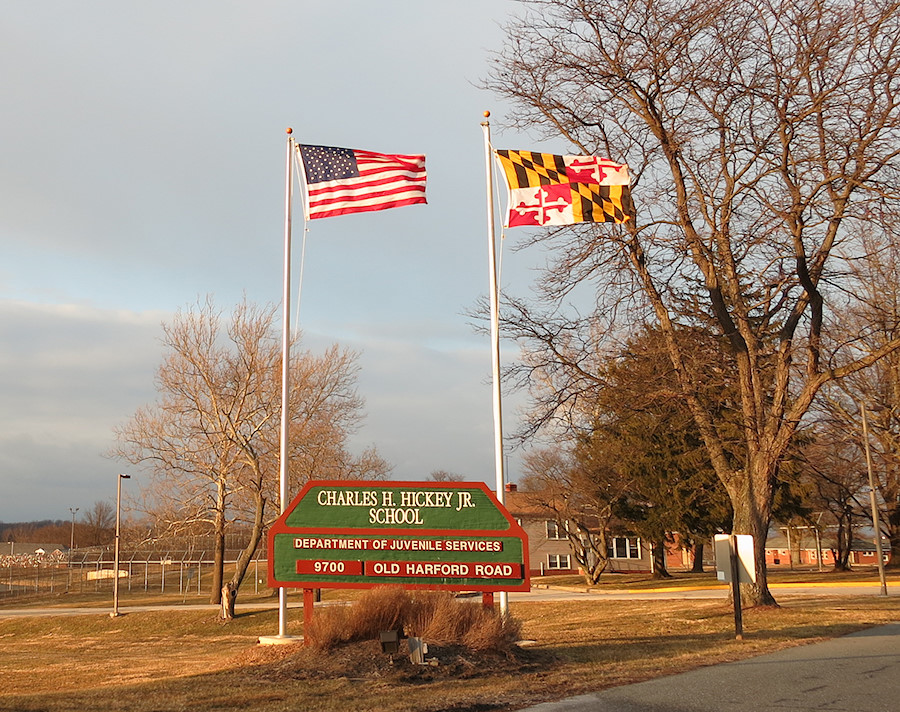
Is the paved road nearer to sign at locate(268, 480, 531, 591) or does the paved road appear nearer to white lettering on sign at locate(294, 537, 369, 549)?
sign at locate(268, 480, 531, 591)

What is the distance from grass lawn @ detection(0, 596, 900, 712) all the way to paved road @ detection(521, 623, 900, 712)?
0.55 m

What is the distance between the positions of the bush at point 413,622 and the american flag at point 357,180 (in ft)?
24.6

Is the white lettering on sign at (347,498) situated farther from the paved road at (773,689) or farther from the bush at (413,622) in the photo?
the paved road at (773,689)

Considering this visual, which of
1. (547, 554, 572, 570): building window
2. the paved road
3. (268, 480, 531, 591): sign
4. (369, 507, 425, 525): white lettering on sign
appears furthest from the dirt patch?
(547, 554, 572, 570): building window

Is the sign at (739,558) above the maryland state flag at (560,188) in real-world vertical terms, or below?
below

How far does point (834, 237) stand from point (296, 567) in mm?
13992

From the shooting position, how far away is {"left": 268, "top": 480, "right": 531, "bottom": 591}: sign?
13.5 m

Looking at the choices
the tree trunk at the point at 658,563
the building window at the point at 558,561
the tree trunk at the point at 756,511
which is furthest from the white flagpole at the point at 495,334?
the building window at the point at 558,561

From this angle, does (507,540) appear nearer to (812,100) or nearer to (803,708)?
(803,708)

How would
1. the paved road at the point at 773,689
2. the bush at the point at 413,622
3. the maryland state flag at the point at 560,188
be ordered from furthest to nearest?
the maryland state flag at the point at 560,188 < the bush at the point at 413,622 < the paved road at the point at 773,689

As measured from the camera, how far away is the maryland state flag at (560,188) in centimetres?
1642

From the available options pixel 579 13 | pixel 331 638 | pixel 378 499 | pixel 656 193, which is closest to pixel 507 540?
pixel 378 499

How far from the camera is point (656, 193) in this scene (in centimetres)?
2142

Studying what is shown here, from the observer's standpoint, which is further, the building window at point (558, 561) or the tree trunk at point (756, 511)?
the building window at point (558, 561)
